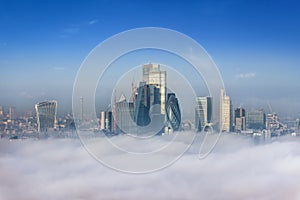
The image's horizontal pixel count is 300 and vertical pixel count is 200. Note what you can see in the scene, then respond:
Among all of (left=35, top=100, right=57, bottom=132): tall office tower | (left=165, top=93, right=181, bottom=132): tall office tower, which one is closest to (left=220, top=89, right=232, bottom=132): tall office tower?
(left=165, top=93, right=181, bottom=132): tall office tower

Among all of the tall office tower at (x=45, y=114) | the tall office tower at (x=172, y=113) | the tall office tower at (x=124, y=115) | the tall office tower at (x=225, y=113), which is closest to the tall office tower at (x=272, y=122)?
the tall office tower at (x=225, y=113)

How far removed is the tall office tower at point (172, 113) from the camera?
3191 millimetres

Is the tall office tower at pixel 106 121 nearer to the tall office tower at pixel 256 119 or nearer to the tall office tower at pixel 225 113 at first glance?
the tall office tower at pixel 225 113

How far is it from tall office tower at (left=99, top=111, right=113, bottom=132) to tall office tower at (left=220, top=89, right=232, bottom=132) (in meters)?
1.14

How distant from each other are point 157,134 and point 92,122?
66 cm

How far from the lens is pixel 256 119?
3.76 metres

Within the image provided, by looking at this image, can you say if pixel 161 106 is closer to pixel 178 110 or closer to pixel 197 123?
pixel 178 110

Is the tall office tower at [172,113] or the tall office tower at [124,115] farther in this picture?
the tall office tower at [172,113]

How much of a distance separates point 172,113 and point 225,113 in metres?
0.57

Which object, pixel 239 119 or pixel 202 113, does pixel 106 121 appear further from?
pixel 239 119

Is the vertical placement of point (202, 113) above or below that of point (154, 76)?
below

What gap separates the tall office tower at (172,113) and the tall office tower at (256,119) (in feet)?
3.18

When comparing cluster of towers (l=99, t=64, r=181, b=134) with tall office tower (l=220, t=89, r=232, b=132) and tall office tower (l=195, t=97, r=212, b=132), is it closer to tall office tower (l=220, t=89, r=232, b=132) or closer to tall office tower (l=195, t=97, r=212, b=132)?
tall office tower (l=195, t=97, r=212, b=132)

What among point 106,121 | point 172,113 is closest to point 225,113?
point 172,113
